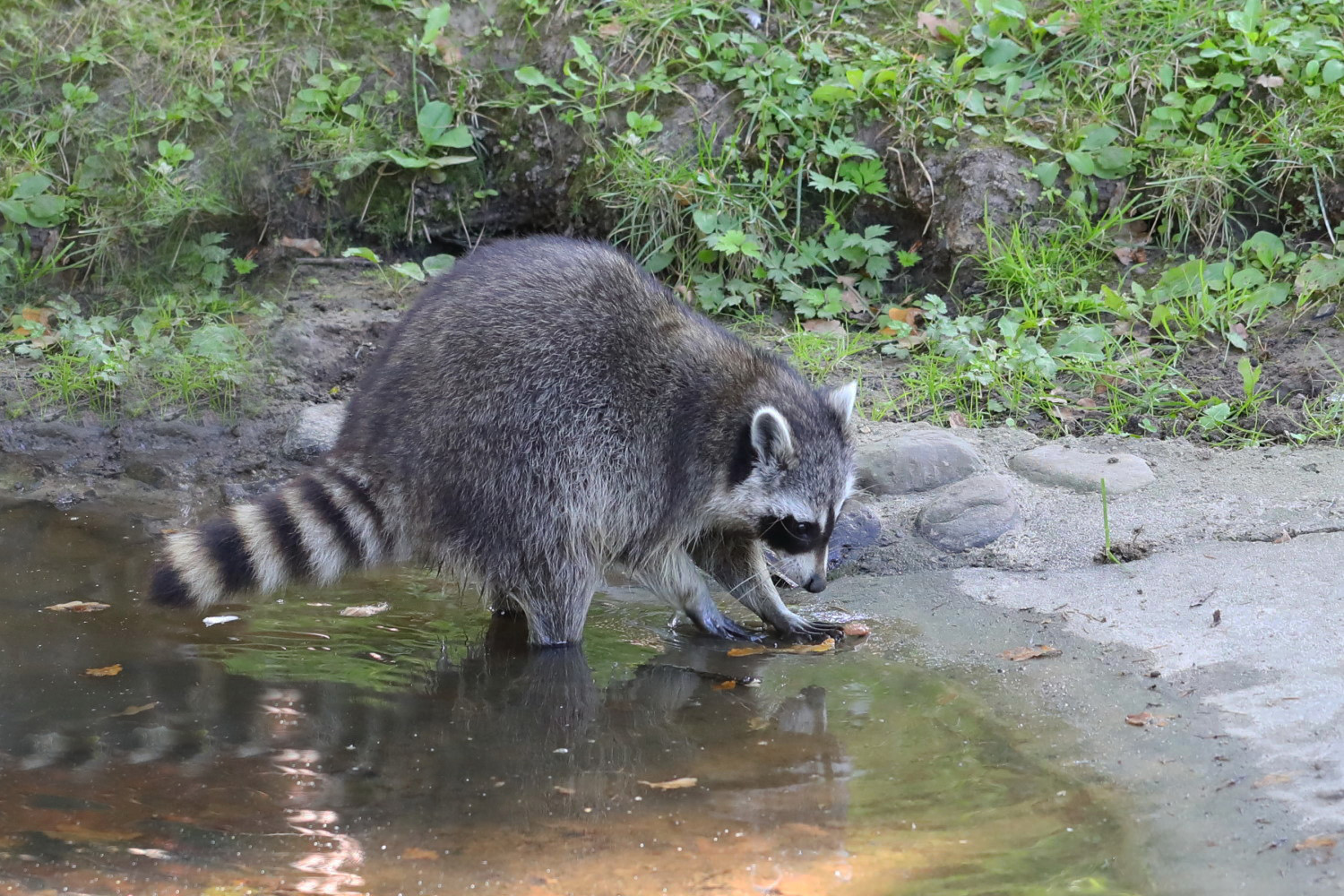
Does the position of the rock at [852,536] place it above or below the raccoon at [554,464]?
below

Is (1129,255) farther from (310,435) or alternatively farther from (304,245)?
(304,245)

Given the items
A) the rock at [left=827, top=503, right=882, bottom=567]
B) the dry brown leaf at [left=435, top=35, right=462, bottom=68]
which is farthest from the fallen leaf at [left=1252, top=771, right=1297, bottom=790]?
the dry brown leaf at [left=435, top=35, right=462, bottom=68]

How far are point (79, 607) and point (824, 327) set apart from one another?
3024 millimetres

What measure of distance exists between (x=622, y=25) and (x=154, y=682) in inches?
154

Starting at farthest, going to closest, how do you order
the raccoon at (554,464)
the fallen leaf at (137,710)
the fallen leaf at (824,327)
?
the fallen leaf at (824,327) → the raccoon at (554,464) → the fallen leaf at (137,710)

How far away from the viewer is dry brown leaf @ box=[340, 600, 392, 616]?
3.94 m

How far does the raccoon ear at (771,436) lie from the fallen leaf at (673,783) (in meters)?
1.24

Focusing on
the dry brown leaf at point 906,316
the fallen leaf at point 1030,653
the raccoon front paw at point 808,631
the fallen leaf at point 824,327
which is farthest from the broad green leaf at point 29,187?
the fallen leaf at point 1030,653

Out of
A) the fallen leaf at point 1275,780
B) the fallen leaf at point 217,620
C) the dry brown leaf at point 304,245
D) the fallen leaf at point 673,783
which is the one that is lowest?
the fallen leaf at point 1275,780

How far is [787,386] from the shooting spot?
3.98 meters

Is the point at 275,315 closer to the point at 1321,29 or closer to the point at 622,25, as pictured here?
the point at 622,25

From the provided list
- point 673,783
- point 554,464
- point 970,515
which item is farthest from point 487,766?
point 970,515

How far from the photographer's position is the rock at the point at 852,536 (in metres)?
4.29

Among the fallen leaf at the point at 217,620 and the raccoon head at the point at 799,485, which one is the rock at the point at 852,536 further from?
the fallen leaf at the point at 217,620
